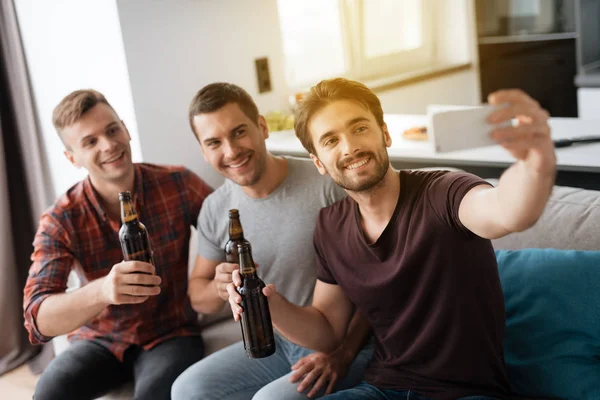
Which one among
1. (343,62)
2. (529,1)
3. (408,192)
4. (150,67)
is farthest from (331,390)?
(529,1)

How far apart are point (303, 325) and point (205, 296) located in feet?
1.36

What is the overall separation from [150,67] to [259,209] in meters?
1.11

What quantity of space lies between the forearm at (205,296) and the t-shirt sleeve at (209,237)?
0.08 m

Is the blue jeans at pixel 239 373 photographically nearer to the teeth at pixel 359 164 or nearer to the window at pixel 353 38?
the teeth at pixel 359 164

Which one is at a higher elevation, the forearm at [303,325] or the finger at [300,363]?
the forearm at [303,325]

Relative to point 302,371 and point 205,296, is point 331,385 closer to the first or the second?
point 302,371

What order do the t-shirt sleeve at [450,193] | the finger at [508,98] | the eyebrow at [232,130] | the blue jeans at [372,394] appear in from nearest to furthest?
the finger at [508,98] → the t-shirt sleeve at [450,193] → the blue jeans at [372,394] → the eyebrow at [232,130]

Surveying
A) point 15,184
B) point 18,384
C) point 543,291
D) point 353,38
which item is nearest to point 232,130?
point 543,291

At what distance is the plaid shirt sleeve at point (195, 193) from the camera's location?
2434 mm

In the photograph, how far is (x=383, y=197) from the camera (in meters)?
1.73

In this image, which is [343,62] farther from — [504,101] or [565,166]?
[504,101]

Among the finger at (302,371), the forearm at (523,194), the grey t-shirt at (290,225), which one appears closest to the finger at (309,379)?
the finger at (302,371)

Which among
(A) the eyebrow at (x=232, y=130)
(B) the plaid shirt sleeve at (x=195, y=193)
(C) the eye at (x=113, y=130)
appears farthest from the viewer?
(B) the plaid shirt sleeve at (x=195, y=193)

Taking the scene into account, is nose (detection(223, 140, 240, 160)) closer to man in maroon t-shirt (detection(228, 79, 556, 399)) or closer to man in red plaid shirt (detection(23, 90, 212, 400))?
man in maroon t-shirt (detection(228, 79, 556, 399))
